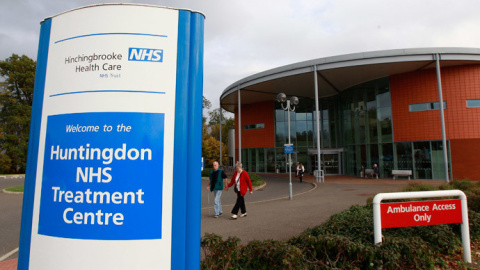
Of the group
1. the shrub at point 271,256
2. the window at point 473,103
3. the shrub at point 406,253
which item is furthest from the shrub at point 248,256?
the window at point 473,103

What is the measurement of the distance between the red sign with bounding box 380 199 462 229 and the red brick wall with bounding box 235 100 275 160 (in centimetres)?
2542

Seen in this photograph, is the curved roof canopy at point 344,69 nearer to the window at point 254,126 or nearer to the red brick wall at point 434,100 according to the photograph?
the red brick wall at point 434,100

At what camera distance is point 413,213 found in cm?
389

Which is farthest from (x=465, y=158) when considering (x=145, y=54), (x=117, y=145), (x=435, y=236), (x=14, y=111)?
(x=14, y=111)

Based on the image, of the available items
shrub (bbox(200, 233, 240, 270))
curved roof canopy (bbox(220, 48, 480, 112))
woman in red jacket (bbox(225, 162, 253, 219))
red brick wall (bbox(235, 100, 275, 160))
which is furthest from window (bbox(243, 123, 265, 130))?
shrub (bbox(200, 233, 240, 270))

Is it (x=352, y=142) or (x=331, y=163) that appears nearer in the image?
(x=352, y=142)

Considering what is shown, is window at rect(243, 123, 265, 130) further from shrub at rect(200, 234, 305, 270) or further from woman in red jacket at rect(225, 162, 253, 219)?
shrub at rect(200, 234, 305, 270)

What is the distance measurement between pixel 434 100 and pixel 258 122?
53.4 feet

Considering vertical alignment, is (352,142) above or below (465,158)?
above

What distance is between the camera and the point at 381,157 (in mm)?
21562

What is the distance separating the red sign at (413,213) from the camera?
151 inches

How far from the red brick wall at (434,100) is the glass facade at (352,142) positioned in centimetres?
58

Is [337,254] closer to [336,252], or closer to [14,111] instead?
[336,252]

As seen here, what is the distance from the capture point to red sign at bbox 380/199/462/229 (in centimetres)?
383
